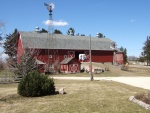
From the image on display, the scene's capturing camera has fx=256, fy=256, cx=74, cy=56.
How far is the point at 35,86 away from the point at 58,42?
151 feet

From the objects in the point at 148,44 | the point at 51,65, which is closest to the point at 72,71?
the point at 51,65

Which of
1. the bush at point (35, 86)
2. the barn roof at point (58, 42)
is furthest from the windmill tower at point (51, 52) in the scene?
the bush at point (35, 86)

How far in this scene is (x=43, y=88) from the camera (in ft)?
56.3

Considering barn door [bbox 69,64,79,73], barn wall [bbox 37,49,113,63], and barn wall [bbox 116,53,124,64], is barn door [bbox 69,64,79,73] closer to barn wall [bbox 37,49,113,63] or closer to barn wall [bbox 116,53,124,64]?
barn wall [bbox 37,49,113,63]

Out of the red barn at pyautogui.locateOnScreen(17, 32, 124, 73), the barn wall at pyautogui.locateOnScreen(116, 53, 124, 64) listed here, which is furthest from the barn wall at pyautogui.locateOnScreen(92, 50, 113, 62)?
the barn wall at pyautogui.locateOnScreen(116, 53, 124, 64)

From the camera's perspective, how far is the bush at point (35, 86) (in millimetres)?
16953

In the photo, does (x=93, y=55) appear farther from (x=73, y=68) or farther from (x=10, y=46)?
(x=10, y=46)

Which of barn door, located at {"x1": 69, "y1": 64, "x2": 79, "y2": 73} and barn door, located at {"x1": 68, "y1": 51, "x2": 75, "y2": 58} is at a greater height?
barn door, located at {"x1": 68, "y1": 51, "x2": 75, "y2": 58}

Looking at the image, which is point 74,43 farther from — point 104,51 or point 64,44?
point 104,51

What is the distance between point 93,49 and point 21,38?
18524mm

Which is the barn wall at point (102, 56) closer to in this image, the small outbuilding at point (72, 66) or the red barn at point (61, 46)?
the red barn at point (61, 46)

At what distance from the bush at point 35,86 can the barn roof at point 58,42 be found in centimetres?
3790

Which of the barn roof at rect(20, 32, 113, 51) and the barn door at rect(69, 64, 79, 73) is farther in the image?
the barn roof at rect(20, 32, 113, 51)

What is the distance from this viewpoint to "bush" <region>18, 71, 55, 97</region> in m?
17.0
